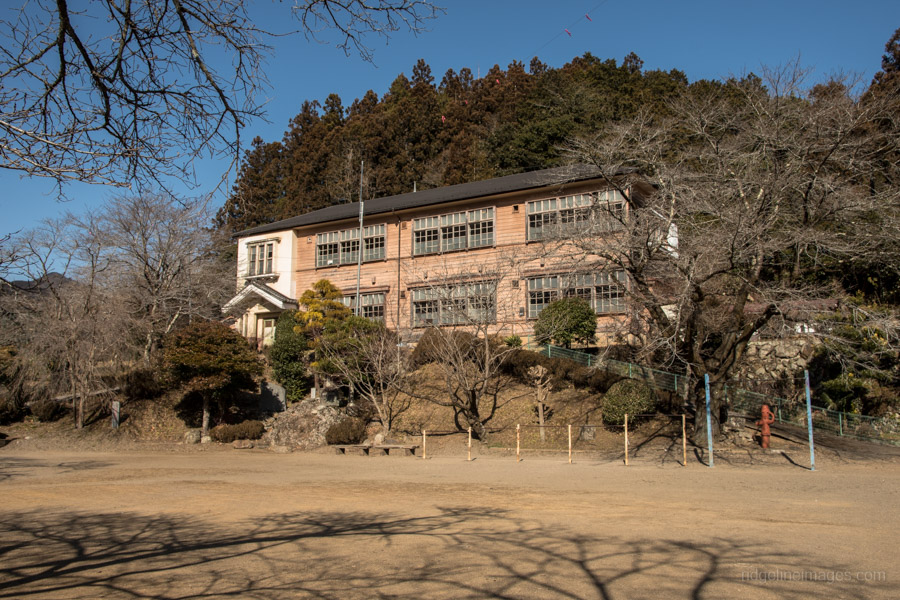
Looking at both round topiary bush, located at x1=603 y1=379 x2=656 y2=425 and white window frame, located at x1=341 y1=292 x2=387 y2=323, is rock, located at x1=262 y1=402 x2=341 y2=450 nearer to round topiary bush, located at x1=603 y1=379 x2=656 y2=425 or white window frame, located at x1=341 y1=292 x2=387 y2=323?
white window frame, located at x1=341 y1=292 x2=387 y2=323

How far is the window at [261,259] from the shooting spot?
3653cm

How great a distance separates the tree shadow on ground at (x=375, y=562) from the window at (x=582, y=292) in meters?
17.0

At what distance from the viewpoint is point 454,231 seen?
3108 centimetres

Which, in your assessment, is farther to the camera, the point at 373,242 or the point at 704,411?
the point at 373,242

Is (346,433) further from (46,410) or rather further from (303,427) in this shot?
(46,410)

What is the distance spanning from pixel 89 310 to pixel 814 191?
90.0 feet

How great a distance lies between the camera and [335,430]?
2317 centimetres

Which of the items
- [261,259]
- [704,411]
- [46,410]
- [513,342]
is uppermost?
[261,259]

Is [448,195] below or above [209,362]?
above

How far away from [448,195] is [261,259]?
12.4 metres

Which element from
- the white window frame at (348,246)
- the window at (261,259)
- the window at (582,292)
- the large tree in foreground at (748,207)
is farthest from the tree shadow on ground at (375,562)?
the window at (261,259)

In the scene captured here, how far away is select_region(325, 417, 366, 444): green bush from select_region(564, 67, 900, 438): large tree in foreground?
1040 cm

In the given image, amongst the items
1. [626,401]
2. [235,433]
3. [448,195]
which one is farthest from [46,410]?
[626,401]

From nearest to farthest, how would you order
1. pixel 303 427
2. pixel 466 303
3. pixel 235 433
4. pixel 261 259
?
pixel 466 303 < pixel 303 427 < pixel 235 433 < pixel 261 259
